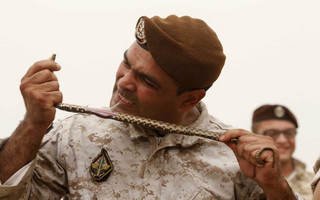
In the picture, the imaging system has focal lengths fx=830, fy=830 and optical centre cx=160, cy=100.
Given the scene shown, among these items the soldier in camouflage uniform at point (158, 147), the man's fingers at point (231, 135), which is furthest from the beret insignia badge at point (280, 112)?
the man's fingers at point (231, 135)

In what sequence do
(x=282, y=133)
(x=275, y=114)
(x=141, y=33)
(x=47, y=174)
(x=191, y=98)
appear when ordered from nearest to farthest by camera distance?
(x=47, y=174) < (x=141, y=33) < (x=191, y=98) < (x=282, y=133) < (x=275, y=114)

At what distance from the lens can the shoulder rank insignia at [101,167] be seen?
5230 millimetres

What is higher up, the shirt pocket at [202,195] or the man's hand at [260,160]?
the man's hand at [260,160]

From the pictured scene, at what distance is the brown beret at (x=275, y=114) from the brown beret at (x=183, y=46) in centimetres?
573

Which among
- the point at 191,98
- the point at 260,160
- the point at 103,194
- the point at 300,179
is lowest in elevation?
the point at 300,179

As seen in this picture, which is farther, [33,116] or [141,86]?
[141,86]

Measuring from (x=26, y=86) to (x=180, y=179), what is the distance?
1241mm

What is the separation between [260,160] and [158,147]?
2.36 ft

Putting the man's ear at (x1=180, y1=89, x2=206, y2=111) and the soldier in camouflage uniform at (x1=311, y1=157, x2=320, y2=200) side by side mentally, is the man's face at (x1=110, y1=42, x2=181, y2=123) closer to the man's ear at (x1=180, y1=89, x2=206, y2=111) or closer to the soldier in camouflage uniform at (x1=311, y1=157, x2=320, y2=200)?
the man's ear at (x1=180, y1=89, x2=206, y2=111)

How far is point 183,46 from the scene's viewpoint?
5.30 meters

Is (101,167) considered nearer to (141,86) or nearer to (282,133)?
(141,86)

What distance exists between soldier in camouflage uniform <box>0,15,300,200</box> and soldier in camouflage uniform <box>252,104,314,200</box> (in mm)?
5471

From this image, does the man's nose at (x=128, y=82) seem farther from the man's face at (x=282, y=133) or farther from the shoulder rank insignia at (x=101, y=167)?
the man's face at (x=282, y=133)

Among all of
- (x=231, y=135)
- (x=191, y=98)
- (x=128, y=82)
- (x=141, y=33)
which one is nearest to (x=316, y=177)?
(x=231, y=135)
